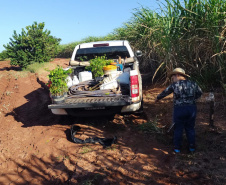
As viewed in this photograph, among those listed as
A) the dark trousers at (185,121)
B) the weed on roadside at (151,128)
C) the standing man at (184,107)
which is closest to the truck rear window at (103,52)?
the weed on roadside at (151,128)

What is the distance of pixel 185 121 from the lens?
3.66 m

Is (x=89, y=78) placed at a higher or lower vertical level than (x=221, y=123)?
higher

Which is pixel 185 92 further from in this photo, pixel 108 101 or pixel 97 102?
pixel 97 102

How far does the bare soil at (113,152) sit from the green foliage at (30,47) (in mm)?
8949

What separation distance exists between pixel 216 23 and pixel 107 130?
12.0 feet

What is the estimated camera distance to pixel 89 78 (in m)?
5.77

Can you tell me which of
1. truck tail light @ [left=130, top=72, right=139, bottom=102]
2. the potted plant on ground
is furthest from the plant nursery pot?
truck tail light @ [left=130, top=72, right=139, bottom=102]

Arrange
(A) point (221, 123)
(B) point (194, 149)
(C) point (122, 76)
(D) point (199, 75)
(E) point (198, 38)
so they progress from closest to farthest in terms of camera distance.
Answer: (B) point (194, 149), (A) point (221, 123), (C) point (122, 76), (E) point (198, 38), (D) point (199, 75)

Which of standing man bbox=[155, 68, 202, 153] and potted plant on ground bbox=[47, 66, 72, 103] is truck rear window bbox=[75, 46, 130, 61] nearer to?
potted plant on ground bbox=[47, 66, 72, 103]

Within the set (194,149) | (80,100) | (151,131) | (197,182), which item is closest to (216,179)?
(197,182)

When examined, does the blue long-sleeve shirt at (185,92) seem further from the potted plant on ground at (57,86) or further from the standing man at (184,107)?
the potted plant on ground at (57,86)

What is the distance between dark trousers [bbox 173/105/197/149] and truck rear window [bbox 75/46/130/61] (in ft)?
10.4

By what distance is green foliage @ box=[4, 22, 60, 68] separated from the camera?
46.1 feet

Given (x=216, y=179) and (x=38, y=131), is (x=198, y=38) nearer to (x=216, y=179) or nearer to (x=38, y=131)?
(x=216, y=179)
